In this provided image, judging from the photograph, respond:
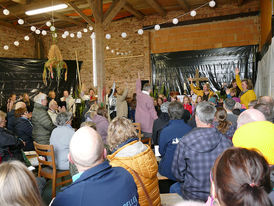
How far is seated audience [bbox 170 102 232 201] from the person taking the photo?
175 centimetres

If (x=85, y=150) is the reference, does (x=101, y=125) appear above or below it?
below

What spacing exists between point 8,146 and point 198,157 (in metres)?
2.23

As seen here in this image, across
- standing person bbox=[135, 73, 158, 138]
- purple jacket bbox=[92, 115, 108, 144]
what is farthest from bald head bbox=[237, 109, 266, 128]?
standing person bbox=[135, 73, 158, 138]

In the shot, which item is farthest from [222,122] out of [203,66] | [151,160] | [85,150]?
[203,66]

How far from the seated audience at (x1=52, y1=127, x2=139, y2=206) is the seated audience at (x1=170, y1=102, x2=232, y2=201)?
0.67 m

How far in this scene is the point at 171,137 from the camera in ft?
8.18

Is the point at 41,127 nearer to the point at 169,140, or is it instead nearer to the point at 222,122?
the point at 169,140

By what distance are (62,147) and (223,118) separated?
2.02 meters

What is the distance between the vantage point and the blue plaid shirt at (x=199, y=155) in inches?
68.7

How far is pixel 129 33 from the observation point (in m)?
9.84

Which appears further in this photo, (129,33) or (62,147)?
(129,33)

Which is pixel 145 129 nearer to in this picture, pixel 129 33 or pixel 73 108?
pixel 73 108

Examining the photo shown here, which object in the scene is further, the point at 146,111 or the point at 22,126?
the point at 146,111

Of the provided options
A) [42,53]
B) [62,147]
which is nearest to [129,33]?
[42,53]
